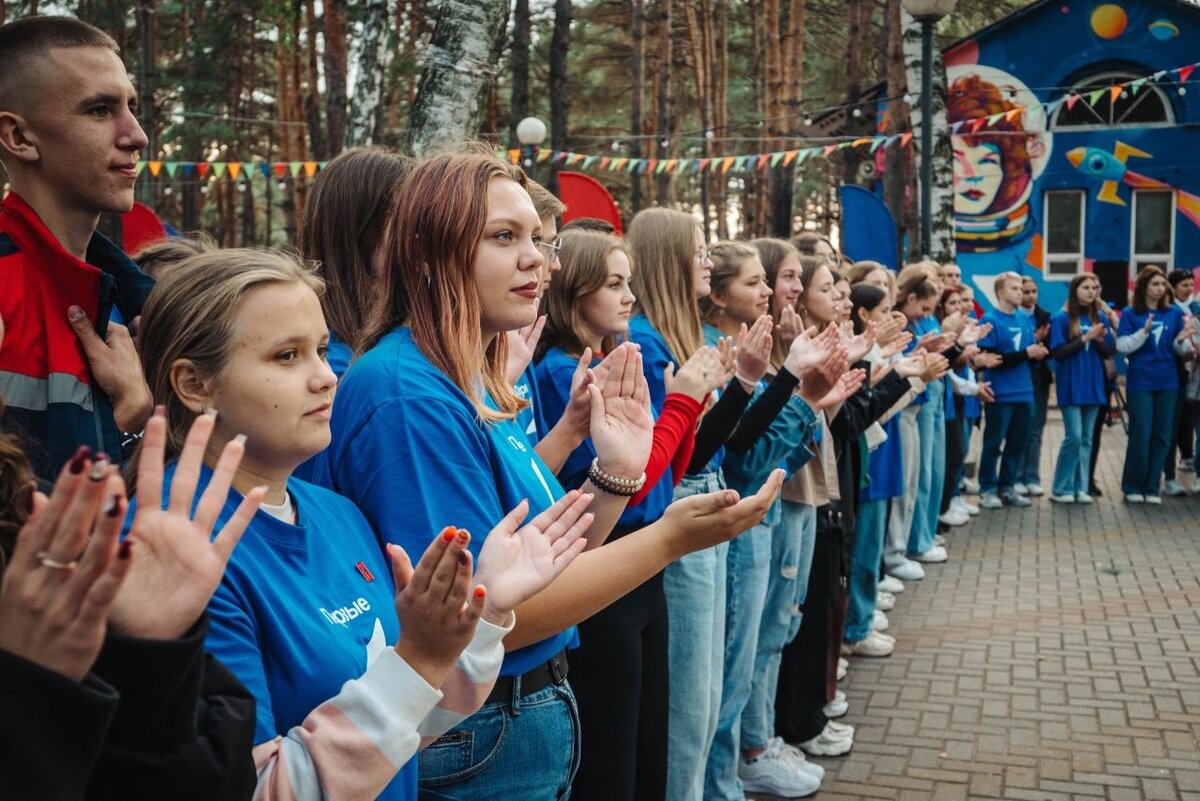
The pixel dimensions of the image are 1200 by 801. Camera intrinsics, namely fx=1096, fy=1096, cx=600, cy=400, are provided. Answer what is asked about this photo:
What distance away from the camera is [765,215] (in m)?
25.5

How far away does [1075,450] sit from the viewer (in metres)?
10.4

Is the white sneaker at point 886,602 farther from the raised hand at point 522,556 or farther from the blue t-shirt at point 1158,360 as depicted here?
the raised hand at point 522,556

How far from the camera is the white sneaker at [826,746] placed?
491 centimetres

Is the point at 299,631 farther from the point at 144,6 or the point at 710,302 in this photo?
the point at 144,6

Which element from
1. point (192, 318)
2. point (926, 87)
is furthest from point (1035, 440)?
point (192, 318)

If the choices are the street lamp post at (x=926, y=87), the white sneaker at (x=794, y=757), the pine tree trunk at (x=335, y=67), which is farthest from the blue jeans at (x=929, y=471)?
the pine tree trunk at (x=335, y=67)

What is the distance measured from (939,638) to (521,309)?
5.01m

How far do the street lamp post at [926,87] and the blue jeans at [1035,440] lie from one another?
183cm

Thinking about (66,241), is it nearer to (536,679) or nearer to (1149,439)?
(536,679)

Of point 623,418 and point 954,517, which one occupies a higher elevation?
point 623,418

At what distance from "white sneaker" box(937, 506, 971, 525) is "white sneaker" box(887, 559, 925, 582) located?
5.95 feet

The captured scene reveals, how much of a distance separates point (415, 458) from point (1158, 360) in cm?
1019

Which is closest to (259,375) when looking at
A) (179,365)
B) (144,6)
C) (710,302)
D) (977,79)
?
(179,365)

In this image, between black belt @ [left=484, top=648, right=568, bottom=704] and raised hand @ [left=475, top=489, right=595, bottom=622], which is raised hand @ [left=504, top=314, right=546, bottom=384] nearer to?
black belt @ [left=484, top=648, right=568, bottom=704]
